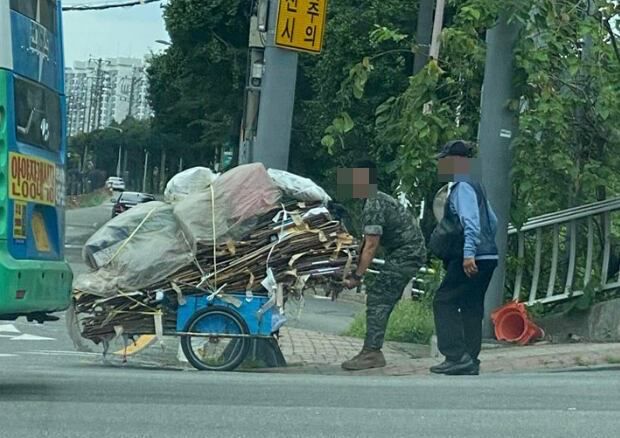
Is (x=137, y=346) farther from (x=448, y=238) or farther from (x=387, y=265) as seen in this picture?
(x=448, y=238)

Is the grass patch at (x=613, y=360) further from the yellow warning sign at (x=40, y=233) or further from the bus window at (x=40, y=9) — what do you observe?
the bus window at (x=40, y=9)

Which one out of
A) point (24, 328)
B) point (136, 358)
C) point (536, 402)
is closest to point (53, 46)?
point (136, 358)

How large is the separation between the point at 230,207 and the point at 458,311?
220 cm

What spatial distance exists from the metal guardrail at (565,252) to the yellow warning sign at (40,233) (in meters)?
5.53

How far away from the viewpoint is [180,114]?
4500 cm

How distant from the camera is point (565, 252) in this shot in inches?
488

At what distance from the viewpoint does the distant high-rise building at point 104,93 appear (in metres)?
133

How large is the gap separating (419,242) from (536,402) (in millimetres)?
2884

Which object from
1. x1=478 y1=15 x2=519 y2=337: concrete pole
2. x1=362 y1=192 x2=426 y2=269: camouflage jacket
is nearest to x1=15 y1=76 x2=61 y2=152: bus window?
x1=362 y1=192 x2=426 y2=269: camouflage jacket

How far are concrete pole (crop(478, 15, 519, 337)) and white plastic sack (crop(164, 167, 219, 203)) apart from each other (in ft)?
9.10

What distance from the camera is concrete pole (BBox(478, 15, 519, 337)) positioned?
38.6 feet

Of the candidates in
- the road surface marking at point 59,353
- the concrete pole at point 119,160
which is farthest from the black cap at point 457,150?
the concrete pole at point 119,160

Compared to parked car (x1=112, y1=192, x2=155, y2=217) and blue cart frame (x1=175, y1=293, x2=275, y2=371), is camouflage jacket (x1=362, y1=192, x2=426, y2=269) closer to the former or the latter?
blue cart frame (x1=175, y1=293, x2=275, y2=371)

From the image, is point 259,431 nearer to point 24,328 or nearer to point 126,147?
point 24,328
